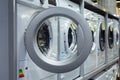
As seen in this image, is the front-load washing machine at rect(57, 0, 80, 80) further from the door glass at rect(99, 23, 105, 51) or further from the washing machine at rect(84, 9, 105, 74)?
the door glass at rect(99, 23, 105, 51)

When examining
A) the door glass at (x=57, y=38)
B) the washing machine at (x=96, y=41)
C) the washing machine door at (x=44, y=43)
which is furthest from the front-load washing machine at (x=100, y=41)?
the washing machine door at (x=44, y=43)

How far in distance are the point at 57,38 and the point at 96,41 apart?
4.81ft

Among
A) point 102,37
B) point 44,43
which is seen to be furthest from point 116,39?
point 44,43

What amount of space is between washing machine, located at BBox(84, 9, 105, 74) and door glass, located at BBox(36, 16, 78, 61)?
710 mm

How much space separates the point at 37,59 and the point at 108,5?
137 inches

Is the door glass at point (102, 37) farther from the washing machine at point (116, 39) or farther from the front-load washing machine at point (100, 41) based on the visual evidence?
the washing machine at point (116, 39)

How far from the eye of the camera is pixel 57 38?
2184mm

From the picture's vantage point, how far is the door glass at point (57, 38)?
1.90 metres

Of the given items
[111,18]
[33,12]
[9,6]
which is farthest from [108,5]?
[9,6]

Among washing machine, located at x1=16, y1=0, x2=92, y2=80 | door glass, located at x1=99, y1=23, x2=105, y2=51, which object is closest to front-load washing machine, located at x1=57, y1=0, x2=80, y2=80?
washing machine, located at x1=16, y1=0, x2=92, y2=80

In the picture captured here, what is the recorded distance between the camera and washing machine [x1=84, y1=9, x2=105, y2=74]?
3.12m

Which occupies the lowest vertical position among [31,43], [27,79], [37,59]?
[27,79]
